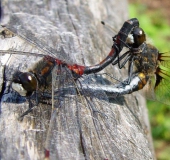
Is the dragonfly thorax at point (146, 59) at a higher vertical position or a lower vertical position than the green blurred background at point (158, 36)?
higher

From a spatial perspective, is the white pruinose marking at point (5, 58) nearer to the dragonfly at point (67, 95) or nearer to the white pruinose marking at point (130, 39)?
the dragonfly at point (67, 95)

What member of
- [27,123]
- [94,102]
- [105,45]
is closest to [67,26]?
[105,45]

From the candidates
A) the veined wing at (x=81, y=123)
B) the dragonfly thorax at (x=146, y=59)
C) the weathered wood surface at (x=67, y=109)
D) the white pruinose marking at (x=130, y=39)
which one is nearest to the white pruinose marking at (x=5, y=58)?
the weathered wood surface at (x=67, y=109)

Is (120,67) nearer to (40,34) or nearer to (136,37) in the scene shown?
(136,37)

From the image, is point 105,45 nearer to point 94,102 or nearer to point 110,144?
point 94,102

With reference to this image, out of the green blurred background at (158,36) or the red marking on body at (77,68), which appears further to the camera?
the green blurred background at (158,36)

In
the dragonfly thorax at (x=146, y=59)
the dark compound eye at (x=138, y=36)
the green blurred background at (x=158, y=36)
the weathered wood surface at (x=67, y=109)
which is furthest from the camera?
the green blurred background at (x=158, y=36)
